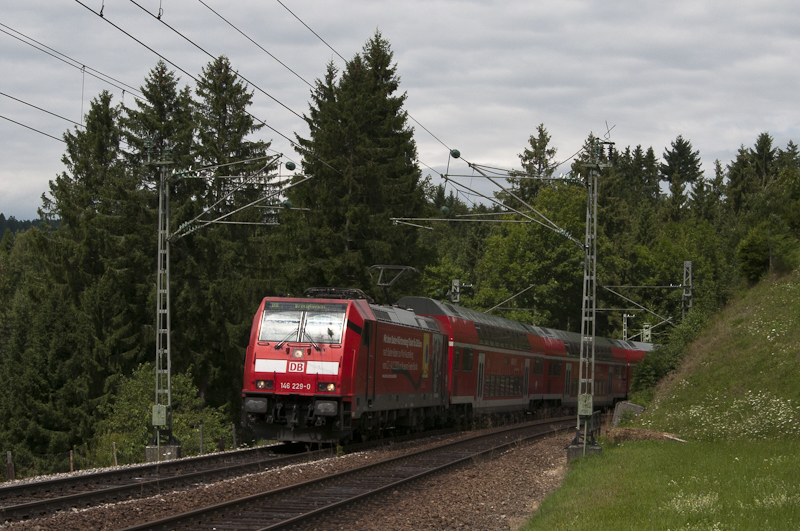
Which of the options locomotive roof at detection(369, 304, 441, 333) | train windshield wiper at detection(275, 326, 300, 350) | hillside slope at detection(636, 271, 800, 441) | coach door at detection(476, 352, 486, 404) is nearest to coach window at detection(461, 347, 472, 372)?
coach door at detection(476, 352, 486, 404)

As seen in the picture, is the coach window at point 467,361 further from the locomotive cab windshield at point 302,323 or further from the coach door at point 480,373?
the locomotive cab windshield at point 302,323

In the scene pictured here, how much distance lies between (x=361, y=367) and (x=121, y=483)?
6.48 metres

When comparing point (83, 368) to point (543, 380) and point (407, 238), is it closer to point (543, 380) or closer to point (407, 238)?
point (407, 238)

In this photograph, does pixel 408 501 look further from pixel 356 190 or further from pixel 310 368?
pixel 356 190

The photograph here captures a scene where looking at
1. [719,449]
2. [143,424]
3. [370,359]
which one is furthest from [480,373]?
[719,449]

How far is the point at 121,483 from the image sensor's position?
45.7 ft

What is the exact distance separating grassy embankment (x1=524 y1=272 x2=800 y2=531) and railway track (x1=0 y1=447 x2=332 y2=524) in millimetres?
5652

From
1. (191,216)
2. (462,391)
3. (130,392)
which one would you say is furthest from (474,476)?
(191,216)

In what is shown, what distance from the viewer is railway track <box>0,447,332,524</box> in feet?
37.7

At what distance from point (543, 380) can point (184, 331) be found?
17163mm

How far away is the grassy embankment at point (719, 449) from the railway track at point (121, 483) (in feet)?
18.5

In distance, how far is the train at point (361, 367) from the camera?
1856 centimetres

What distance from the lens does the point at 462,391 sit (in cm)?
2752

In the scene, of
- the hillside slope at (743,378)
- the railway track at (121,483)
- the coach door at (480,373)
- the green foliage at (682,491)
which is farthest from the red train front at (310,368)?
the coach door at (480,373)
